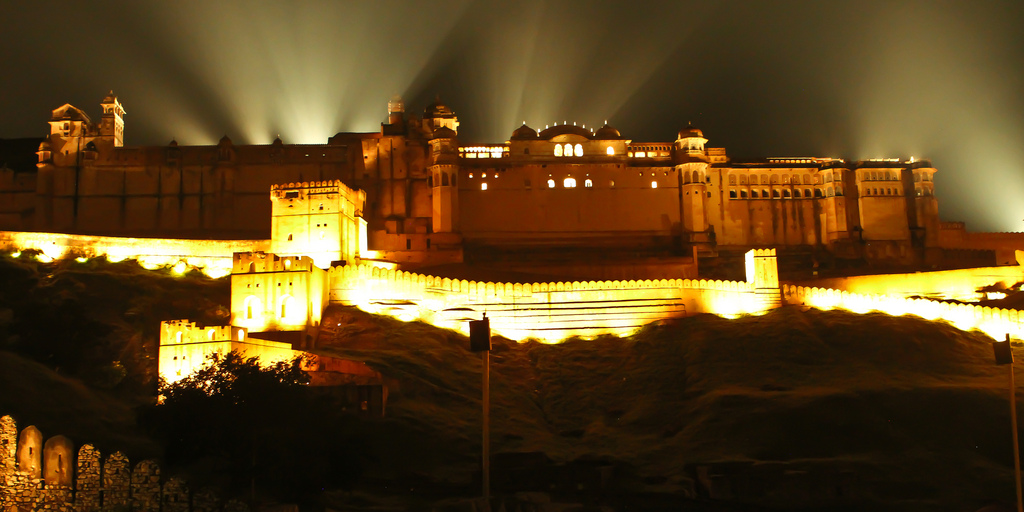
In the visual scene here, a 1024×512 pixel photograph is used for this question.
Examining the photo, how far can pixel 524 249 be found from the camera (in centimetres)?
7531

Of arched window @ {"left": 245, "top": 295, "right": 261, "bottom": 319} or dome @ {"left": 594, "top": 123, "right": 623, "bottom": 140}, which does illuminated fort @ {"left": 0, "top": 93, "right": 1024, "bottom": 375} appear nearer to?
dome @ {"left": 594, "top": 123, "right": 623, "bottom": 140}

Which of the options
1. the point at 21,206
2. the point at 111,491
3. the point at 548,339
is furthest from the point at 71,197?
the point at 111,491

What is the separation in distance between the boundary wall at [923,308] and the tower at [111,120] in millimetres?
57506

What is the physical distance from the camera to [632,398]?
145 ft

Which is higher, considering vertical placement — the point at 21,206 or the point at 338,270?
the point at 21,206

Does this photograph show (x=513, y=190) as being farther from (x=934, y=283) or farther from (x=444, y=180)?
(x=934, y=283)

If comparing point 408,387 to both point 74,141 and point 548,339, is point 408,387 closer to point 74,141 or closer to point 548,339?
point 548,339

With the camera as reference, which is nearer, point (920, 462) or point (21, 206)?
point (920, 462)

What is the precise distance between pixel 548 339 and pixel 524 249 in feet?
69.5

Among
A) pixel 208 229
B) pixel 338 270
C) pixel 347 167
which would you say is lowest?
pixel 338 270

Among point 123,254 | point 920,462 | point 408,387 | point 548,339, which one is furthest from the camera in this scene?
point 123,254

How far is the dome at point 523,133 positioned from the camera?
81.3 m

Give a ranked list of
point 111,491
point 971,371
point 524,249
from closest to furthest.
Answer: point 111,491 < point 971,371 < point 524,249

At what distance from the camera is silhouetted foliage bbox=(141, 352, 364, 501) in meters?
29.1
